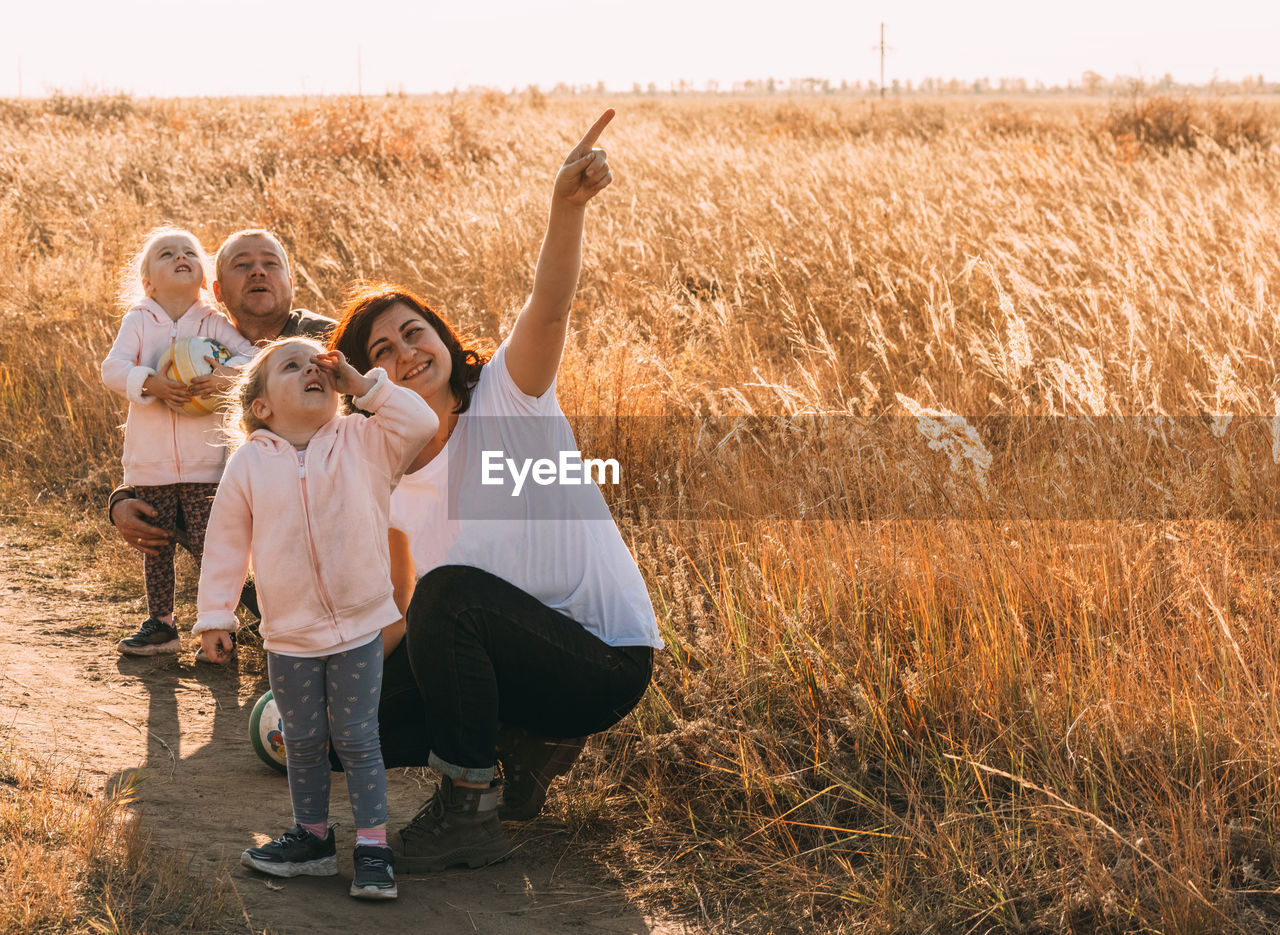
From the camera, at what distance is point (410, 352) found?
117 inches

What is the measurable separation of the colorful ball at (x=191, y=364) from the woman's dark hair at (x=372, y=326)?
1137 millimetres

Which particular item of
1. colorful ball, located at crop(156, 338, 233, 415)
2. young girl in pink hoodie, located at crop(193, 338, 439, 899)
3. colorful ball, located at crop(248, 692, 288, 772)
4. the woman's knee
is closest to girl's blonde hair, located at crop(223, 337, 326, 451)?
young girl in pink hoodie, located at crop(193, 338, 439, 899)

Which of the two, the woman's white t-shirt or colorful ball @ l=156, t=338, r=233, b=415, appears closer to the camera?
the woman's white t-shirt

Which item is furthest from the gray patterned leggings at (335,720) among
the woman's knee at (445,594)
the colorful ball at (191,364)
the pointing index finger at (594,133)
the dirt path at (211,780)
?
the colorful ball at (191,364)

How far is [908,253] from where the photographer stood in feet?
23.4

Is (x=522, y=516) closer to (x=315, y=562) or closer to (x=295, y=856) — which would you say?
(x=315, y=562)

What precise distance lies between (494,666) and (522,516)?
0.39 metres

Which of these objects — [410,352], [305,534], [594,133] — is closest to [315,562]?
[305,534]

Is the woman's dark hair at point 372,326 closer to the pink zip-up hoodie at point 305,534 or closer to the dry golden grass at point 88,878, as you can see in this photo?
the pink zip-up hoodie at point 305,534

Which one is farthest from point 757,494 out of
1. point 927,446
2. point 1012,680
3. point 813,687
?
point 1012,680

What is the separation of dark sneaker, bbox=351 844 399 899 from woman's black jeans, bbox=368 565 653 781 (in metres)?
0.29

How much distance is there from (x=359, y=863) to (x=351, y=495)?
877mm

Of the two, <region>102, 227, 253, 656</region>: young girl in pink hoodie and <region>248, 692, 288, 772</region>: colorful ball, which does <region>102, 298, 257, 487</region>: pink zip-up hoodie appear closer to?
<region>102, 227, 253, 656</region>: young girl in pink hoodie

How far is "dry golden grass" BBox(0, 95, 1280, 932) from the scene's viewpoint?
106 inches
